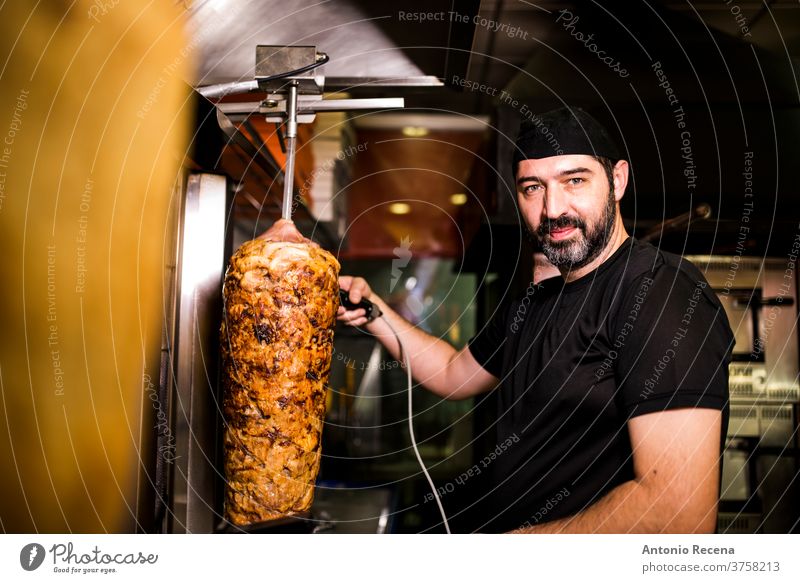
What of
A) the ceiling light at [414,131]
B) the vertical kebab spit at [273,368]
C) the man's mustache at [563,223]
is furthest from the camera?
the ceiling light at [414,131]

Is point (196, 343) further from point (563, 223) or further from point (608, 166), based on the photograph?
point (608, 166)

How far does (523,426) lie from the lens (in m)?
1.26

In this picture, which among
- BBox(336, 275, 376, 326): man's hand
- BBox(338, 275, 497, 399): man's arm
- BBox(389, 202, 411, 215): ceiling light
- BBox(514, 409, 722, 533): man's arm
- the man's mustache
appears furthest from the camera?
BBox(389, 202, 411, 215): ceiling light

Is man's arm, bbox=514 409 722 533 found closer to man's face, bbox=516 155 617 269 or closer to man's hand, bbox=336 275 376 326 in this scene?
man's face, bbox=516 155 617 269

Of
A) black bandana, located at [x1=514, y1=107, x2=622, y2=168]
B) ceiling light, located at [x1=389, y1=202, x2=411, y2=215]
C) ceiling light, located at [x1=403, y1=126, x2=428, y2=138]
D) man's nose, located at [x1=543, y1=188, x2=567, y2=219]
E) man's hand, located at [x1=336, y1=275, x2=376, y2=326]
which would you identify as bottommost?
man's hand, located at [x1=336, y1=275, x2=376, y2=326]

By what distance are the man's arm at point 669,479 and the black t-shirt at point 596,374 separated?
0.10 ft

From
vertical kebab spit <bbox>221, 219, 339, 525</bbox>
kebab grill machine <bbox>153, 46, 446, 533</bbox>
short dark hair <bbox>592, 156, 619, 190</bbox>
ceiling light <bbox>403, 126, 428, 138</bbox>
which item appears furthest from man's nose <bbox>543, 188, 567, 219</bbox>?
ceiling light <bbox>403, 126, 428, 138</bbox>

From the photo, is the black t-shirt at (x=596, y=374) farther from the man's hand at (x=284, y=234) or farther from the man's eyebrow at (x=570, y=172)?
the man's hand at (x=284, y=234)

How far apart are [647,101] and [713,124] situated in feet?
0.81

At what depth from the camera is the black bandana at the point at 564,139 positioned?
1.21 m

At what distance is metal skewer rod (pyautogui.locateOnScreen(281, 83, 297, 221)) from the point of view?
36.4 inches

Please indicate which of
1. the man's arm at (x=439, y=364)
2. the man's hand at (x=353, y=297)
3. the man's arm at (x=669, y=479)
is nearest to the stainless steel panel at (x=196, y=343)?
the man's hand at (x=353, y=297)

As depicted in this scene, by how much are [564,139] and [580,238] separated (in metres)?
0.21
